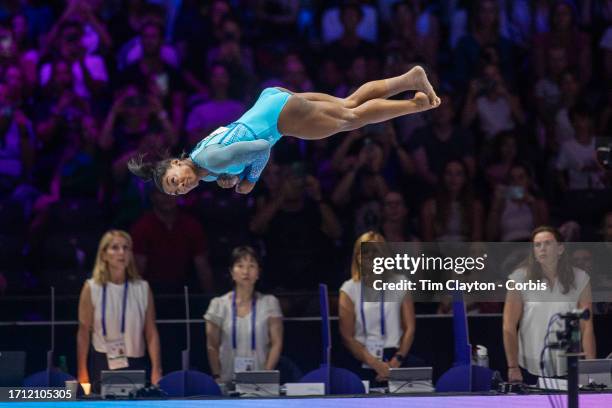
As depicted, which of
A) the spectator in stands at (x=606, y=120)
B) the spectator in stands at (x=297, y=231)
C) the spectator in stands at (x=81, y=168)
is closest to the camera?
the spectator in stands at (x=297, y=231)

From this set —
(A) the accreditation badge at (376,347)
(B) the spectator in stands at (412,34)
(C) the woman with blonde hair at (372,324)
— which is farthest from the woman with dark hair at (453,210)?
(A) the accreditation badge at (376,347)

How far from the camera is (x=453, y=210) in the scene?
1080 centimetres

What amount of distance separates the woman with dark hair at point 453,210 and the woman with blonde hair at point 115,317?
115 inches

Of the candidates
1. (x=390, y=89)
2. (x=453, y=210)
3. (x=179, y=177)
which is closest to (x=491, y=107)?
(x=453, y=210)

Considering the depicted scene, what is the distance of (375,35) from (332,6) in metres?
0.55

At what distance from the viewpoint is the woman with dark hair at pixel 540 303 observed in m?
8.60

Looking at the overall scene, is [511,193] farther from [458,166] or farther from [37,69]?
[37,69]

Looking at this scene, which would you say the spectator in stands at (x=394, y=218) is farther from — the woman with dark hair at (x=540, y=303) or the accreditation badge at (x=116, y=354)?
the accreditation badge at (x=116, y=354)

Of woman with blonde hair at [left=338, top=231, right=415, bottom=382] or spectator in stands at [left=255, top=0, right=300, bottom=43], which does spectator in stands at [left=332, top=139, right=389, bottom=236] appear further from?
spectator in stands at [left=255, top=0, right=300, bottom=43]

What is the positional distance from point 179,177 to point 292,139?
150 inches

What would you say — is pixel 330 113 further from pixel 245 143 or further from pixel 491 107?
pixel 491 107

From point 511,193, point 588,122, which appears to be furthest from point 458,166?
point 588,122

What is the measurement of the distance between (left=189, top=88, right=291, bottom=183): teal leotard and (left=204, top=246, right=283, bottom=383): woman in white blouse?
4.69 ft

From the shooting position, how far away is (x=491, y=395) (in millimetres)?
7965
